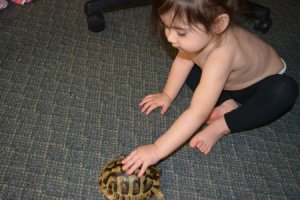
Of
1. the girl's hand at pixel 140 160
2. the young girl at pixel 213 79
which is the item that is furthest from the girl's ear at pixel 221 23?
the girl's hand at pixel 140 160

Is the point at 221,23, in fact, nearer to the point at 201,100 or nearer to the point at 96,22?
the point at 201,100

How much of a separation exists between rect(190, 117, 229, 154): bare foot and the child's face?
290 millimetres

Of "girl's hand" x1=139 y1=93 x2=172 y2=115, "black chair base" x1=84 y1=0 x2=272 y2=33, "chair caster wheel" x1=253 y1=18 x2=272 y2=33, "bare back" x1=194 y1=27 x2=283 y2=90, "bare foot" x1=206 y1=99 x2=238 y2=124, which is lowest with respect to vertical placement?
"bare foot" x1=206 y1=99 x2=238 y2=124

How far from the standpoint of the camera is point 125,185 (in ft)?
2.64

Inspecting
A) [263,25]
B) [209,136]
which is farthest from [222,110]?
[263,25]

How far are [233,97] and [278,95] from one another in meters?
0.17

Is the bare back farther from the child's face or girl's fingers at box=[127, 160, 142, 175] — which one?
girl's fingers at box=[127, 160, 142, 175]

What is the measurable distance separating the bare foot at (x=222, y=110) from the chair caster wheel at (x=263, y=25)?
0.44 m

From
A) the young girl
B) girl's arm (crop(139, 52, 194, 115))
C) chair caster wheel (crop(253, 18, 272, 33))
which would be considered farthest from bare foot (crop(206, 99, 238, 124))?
chair caster wheel (crop(253, 18, 272, 33))

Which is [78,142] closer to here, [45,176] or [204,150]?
[45,176]

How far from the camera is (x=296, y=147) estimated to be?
1025 mm

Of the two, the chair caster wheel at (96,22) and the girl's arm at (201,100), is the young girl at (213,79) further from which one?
the chair caster wheel at (96,22)

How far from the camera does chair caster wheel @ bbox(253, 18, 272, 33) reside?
134 cm

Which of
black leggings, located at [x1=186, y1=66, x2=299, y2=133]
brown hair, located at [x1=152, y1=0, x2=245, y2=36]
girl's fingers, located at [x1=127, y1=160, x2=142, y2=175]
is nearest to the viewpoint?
brown hair, located at [x1=152, y1=0, x2=245, y2=36]
